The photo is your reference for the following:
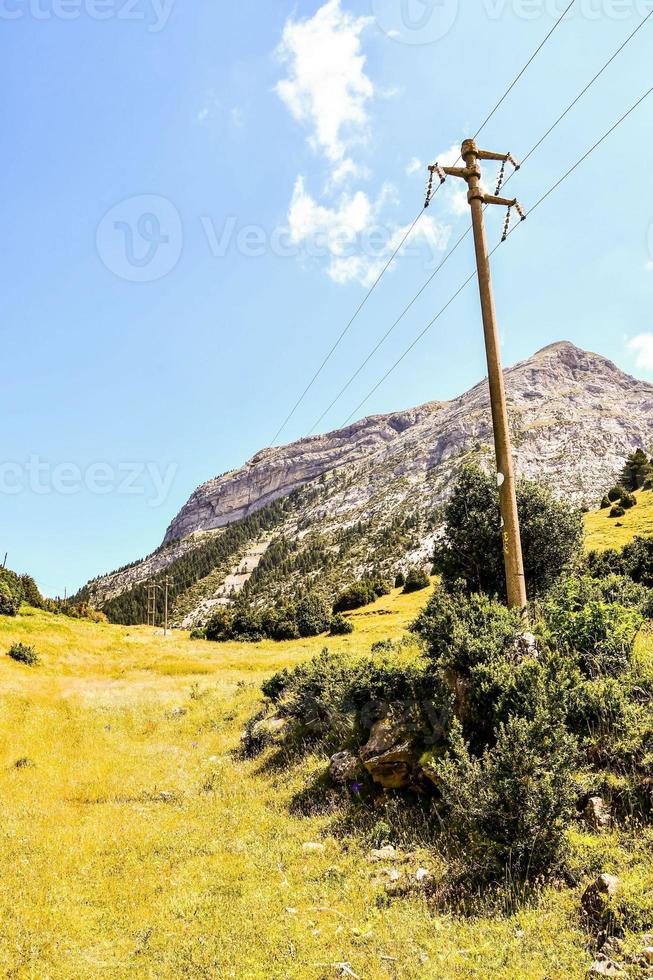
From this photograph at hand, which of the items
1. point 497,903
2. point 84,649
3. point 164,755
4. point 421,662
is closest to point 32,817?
point 164,755

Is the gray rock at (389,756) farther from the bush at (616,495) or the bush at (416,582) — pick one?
the bush at (616,495)

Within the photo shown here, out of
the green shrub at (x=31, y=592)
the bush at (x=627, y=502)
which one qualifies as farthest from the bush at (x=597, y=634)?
the green shrub at (x=31, y=592)

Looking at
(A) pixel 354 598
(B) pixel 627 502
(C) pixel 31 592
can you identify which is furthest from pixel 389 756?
(C) pixel 31 592

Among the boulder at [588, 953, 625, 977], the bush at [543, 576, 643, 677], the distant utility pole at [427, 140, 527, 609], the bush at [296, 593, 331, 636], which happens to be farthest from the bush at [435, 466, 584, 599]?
the bush at [296, 593, 331, 636]

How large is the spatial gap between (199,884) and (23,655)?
3322cm

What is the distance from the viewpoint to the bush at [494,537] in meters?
22.2

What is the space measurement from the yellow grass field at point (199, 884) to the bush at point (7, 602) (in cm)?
3088

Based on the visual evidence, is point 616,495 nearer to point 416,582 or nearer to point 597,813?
point 416,582

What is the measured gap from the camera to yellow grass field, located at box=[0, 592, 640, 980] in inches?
234

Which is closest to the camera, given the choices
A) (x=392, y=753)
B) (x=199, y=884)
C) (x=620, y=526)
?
(x=199, y=884)

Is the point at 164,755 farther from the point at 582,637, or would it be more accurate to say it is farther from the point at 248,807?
the point at 582,637

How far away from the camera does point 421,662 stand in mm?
12062

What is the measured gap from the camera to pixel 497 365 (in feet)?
40.6

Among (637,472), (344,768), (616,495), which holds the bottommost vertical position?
(344,768)
